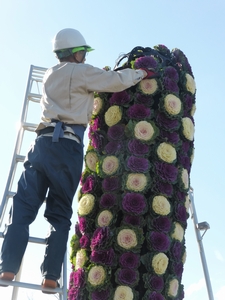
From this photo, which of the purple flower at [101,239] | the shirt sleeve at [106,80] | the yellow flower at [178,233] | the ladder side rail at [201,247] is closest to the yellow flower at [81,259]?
the purple flower at [101,239]

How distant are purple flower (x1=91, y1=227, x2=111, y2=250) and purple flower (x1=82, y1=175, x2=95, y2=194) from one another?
417 millimetres

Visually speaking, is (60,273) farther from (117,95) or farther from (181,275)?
(117,95)

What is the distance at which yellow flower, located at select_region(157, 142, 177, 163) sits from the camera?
4.57 m

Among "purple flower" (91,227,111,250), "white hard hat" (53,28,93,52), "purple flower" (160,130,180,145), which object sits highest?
"white hard hat" (53,28,93,52)

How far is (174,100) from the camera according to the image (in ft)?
15.7

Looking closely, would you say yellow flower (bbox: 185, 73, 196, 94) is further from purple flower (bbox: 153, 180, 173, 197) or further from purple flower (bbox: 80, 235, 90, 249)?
purple flower (bbox: 80, 235, 90, 249)

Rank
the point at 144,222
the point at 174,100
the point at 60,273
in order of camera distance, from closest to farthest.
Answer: the point at 60,273 → the point at 144,222 → the point at 174,100

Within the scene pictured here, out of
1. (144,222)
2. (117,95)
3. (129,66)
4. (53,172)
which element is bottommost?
(144,222)

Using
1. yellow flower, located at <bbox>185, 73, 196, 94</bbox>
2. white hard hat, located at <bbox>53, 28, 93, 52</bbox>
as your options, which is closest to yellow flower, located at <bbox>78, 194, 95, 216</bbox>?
white hard hat, located at <bbox>53, 28, 93, 52</bbox>

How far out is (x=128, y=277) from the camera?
4.22m

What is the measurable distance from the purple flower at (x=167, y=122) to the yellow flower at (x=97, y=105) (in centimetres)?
56

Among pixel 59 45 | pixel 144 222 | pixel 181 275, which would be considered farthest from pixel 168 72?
pixel 181 275

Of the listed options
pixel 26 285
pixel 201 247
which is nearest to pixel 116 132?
pixel 26 285

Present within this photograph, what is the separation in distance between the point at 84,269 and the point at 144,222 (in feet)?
2.02
